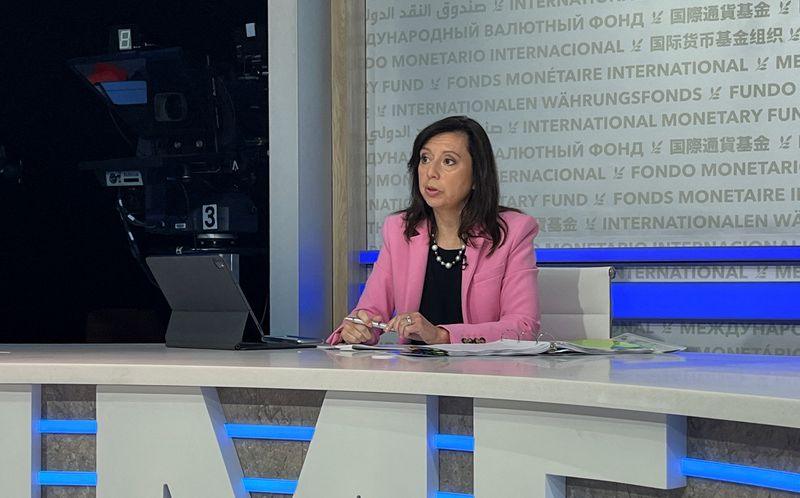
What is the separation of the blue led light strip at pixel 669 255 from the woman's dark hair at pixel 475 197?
961mm

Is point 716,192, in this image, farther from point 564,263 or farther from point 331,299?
point 331,299

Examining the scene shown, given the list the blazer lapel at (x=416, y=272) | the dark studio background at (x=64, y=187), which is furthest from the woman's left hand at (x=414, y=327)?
the dark studio background at (x=64, y=187)

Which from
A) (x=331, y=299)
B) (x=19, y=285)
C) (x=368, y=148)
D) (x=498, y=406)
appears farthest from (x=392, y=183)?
(x=498, y=406)

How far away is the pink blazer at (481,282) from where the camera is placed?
2672 millimetres

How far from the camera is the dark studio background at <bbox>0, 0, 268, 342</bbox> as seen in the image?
4.31 metres

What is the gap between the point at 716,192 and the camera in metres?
3.70

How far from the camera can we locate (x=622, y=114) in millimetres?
3838

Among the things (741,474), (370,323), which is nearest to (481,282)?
(370,323)

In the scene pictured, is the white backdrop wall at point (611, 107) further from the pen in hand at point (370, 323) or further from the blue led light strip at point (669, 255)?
the pen in hand at point (370, 323)

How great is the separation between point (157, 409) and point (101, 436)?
0.13m

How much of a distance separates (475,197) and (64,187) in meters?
2.13

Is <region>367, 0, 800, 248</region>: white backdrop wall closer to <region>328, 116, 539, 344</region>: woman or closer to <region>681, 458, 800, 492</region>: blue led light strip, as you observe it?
<region>328, 116, 539, 344</region>: woman

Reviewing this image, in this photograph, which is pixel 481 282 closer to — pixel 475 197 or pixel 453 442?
pixel 475 197

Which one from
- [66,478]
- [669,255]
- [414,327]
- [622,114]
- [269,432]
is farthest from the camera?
[622,114]
